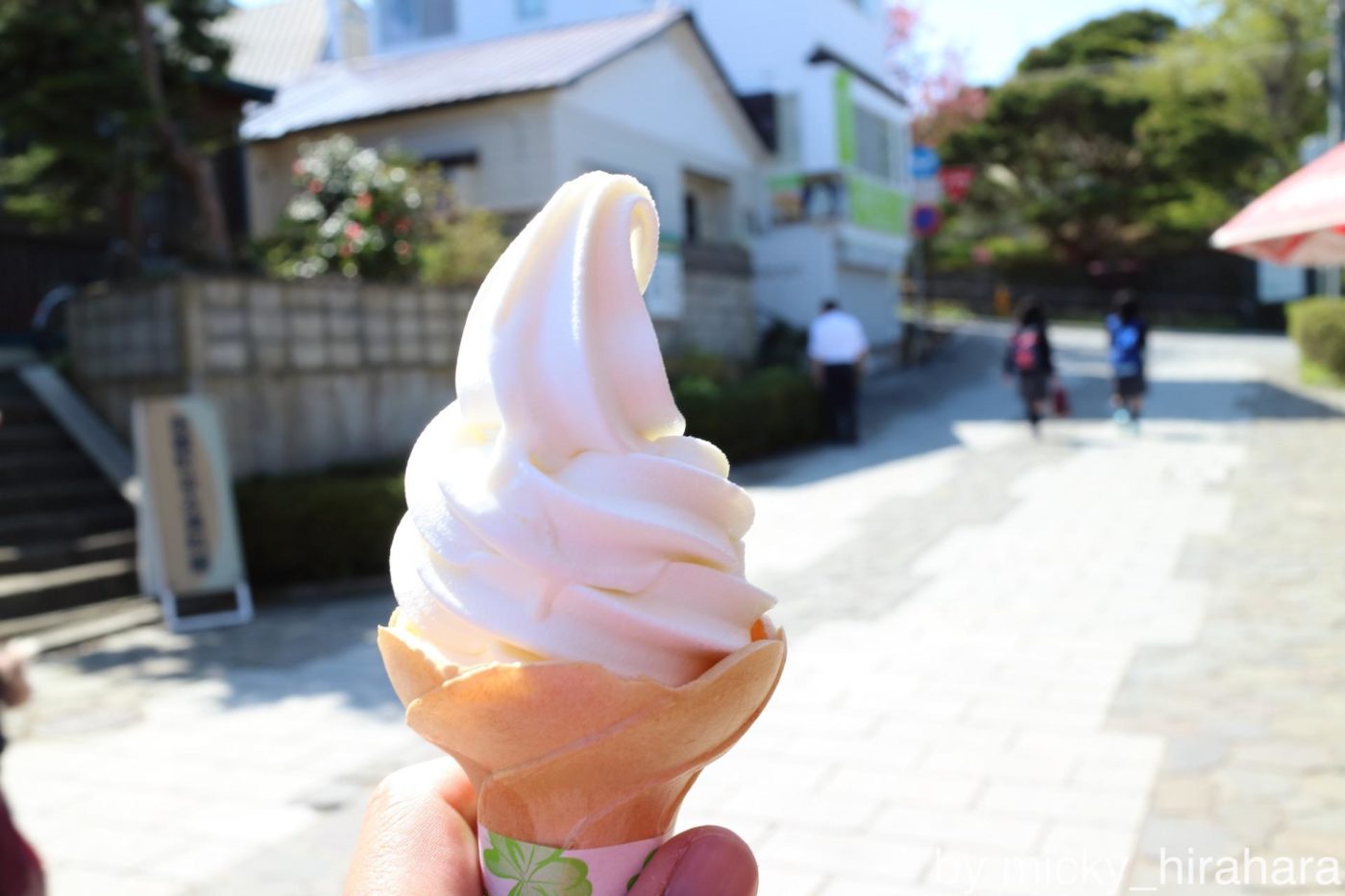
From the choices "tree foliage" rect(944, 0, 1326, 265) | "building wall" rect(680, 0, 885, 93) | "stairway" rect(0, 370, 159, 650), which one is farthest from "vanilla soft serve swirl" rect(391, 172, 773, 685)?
"tree foliage" rect(944, 0, 1326, 265)

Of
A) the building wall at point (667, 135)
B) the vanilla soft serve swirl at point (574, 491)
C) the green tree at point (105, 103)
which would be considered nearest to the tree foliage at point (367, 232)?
the green tree at point (105, 103)

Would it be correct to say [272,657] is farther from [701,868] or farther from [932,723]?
[701,868]

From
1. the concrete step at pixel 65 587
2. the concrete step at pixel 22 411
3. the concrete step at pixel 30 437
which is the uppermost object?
the concrete step at pixel 22 411

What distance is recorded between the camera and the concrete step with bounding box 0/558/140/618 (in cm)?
808

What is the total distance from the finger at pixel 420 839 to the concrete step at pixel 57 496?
8955 mm

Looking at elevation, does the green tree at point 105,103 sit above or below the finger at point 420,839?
above

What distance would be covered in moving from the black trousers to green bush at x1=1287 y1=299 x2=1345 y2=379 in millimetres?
8528

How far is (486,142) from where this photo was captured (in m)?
17.5

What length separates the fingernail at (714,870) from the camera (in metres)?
1.48

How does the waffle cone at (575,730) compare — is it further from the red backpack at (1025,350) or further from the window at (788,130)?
the window at (788,130)

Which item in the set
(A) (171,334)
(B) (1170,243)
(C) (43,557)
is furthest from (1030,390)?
(B) (1170,243)

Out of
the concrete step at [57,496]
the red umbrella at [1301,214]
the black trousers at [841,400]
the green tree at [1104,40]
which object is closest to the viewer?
the red umbrella at [1301,214]

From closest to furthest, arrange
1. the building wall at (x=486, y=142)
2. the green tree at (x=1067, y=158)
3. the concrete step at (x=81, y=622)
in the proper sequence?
the concrete step at (x=81, y=622) → the building wall at (x=486, y=142) → the green tree at (x=1067, y=158)

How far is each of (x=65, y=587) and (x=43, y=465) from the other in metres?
1.92
